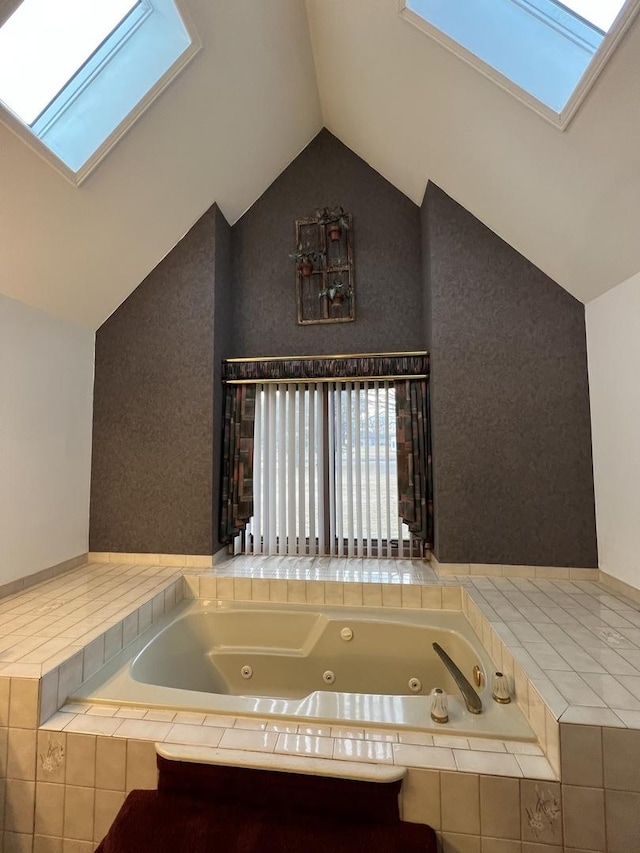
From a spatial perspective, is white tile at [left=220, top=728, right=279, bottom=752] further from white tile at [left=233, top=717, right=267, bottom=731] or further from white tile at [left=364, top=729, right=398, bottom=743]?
white tile at [left=364, top=729, right=398, bottom=743]

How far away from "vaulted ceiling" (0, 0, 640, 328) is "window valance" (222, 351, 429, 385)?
91 centimetres

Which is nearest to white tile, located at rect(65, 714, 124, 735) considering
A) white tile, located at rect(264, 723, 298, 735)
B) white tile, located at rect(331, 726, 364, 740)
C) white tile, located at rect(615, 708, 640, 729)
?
white tile, located at rect(264, 723, 298, 735)

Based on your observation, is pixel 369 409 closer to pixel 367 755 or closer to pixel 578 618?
pixel 578 618

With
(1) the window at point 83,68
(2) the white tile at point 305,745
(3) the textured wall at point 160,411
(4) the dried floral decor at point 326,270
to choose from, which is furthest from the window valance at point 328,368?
(2) the white tile at point 305,745

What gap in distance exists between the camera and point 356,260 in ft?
9.68

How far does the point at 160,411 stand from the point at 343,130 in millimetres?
2426

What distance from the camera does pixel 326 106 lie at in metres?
2.83

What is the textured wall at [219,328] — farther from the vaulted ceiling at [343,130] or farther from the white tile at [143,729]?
the white tile at [143,729]

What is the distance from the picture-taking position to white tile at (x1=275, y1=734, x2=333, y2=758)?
1.17m

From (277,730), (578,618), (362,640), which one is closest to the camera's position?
(277,730)

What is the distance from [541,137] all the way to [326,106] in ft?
5.63

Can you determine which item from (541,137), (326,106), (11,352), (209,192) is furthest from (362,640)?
(326,106)

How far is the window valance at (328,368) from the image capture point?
8.76 ft

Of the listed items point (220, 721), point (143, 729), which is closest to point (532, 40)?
point (220, 721)
